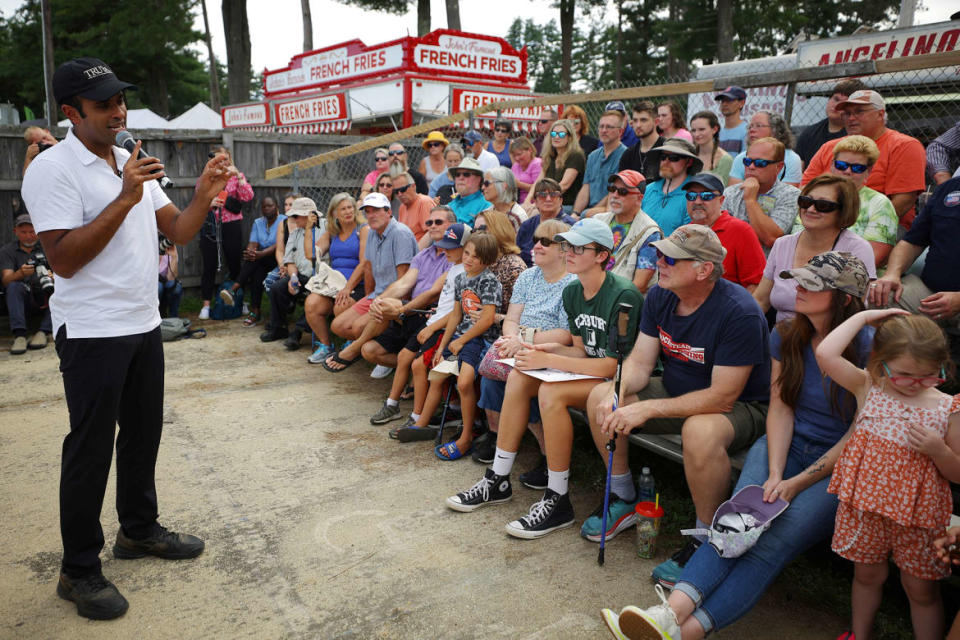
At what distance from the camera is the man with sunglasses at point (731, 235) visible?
4.06m

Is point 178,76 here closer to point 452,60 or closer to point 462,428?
point 452,60

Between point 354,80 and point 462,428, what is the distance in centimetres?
1325

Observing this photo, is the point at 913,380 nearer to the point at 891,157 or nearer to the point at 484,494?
the point at 484,494

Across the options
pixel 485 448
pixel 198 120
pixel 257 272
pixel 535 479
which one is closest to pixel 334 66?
pixel 198 120

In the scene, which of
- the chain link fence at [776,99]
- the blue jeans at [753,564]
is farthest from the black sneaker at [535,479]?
the chain link fence at [776,99]

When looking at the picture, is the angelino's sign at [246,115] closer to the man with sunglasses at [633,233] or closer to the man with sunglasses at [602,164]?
the man with sunglasses at [602,164]

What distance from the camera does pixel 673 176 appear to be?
4.75 metres

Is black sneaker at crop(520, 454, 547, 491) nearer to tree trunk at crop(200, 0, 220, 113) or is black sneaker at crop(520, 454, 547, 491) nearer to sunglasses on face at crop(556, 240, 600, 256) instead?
sunglasses on face at crop(556, 240, 600, 256)

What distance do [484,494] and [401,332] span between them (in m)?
2.41

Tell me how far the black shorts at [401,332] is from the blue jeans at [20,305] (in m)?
4.12

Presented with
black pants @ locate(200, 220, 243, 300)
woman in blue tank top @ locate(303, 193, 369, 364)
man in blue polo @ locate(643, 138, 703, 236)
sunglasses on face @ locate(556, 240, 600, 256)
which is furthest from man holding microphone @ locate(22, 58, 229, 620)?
black pants @ locate(200, 220, 243, 300)

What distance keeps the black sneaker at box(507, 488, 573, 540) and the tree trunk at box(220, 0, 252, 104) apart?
21271 millimetres

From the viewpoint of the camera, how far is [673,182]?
15.7 ft

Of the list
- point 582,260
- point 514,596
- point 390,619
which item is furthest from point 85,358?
point 582,260
